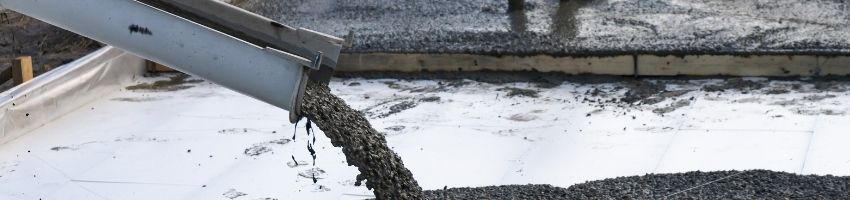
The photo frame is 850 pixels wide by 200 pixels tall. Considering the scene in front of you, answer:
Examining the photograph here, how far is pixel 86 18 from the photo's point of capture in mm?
2971

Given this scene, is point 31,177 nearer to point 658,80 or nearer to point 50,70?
point 50,70

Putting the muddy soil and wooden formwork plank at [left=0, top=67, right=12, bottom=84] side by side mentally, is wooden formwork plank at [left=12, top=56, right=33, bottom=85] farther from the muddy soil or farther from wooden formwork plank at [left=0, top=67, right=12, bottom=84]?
the muddy soil

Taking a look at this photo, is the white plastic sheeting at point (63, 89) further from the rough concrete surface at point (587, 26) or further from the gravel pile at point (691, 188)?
the gravel pile at point (691, 188)

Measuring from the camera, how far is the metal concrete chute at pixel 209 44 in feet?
9.49

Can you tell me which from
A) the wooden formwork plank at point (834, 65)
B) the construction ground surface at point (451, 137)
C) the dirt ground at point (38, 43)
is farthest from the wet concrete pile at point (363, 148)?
the dirt ground at point (38, 43)

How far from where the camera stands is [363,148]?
3422 mm

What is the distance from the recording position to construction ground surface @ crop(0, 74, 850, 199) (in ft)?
14.2

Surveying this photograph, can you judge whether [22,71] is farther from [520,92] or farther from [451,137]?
[520,92]

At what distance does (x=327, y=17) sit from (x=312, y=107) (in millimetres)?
3765

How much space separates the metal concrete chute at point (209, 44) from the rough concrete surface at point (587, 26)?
2460 millimetres

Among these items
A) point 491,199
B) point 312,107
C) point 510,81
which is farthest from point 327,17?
point 312,107

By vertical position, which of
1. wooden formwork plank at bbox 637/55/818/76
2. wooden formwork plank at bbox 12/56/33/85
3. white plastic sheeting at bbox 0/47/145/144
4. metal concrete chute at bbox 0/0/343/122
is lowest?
white plastic sheeting at bbox 0/47/145/144

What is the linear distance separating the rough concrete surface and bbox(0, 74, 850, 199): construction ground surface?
20cm

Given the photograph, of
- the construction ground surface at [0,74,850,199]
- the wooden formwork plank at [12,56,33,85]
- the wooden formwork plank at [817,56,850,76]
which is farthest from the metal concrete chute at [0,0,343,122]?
the wooden formwork plank at [817,56,850,76]
